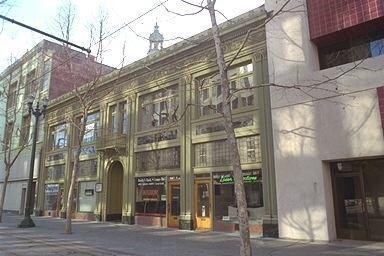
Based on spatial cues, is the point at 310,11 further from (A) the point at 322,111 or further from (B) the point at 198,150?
(B) the point at 198,150

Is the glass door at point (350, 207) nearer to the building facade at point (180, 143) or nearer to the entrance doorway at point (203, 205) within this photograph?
the building facade at point (180, 143)

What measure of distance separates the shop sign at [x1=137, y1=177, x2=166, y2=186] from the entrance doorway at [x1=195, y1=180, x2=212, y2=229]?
103 inches

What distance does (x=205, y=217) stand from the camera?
17484 mm

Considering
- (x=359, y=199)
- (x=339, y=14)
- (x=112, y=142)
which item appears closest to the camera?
(x=359, y=199)

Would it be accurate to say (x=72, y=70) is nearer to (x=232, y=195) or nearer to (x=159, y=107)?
Answer: (x=159, y=107)

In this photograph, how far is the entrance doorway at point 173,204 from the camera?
18922 mm

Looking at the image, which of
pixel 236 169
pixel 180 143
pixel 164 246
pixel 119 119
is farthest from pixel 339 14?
pixel 119 119

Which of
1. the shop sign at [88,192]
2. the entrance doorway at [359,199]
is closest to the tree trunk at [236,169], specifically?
the entrance doorway at [359,199]

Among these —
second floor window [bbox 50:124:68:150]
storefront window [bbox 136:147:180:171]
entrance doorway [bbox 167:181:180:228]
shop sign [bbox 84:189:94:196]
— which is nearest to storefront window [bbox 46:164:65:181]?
second floor window [bbox 50:124:68:150]

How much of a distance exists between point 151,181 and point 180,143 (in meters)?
3.04

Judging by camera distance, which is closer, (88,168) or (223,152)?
(223,152)

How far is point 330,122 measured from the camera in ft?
44.7

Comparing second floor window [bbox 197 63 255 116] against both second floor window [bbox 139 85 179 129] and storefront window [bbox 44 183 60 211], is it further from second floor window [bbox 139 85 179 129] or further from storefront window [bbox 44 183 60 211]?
storefront window [bbox 44 183 60 211]

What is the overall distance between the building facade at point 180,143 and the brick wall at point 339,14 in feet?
7.61
